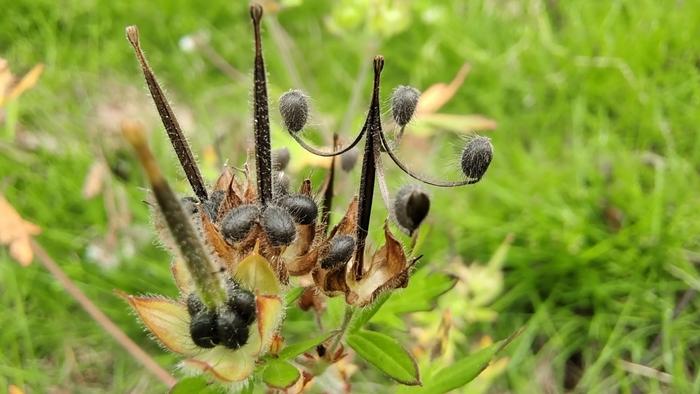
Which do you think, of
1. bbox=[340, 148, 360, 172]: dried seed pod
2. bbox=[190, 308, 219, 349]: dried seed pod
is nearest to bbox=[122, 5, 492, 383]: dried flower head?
bbox=[190, 308, 219, 349]: dried seed pod

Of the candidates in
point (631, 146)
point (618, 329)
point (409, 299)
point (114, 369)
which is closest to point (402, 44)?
point (631, 146)

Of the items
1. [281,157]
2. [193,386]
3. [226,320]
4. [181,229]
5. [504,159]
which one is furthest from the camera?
[504,159]

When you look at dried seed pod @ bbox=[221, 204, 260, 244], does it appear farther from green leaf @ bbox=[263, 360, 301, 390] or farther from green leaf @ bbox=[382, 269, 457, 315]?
green leaf @ bbox=[382, 269, 457, 315]

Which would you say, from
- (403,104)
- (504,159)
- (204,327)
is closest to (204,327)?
(204,327)

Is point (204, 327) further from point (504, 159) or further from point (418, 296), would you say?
point (504, 159)

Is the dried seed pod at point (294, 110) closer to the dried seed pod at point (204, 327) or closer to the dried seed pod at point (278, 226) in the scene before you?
the dried seed pod at point (278, 226)

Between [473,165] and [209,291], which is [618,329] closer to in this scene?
[473,165]
